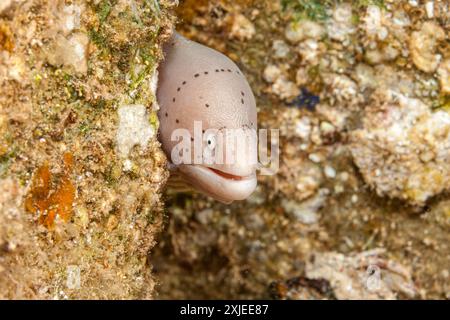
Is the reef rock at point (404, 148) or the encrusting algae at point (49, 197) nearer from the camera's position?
the encrusting algae at point (49, 197)

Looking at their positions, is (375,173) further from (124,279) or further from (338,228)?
(124,279)

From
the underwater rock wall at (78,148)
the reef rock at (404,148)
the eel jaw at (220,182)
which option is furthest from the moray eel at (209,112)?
the reef rock at (404,148)

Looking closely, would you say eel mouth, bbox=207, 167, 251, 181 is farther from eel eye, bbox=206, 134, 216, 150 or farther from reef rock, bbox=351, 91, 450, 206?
reef rock, bbox=351, 91, 450, 206

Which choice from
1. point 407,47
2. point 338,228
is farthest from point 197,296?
point 407,47

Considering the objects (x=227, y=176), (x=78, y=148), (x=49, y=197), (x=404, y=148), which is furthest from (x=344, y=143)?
(x=49, y=197)

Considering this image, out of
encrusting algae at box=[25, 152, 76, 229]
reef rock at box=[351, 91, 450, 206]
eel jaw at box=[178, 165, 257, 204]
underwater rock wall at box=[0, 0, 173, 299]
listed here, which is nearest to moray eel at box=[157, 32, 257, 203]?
eel jaw at box=[178, 165, 257, 204]

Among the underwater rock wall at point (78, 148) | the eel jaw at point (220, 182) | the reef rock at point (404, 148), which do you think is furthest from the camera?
the reef rock at point (404, 148)

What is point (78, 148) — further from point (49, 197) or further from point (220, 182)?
Answer: point (220, 182)

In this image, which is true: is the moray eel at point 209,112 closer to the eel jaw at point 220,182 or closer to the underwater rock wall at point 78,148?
the eel jaw at point 220,182
